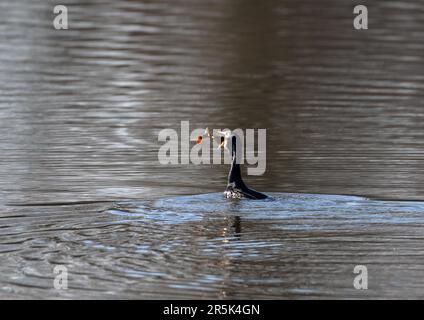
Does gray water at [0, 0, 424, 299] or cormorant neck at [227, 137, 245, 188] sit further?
cormorant neck at [227, 137, 245, 188]

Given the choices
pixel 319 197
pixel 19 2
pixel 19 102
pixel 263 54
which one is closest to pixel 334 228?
pixel 319 197

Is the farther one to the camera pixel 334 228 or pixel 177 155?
pixel 177 155

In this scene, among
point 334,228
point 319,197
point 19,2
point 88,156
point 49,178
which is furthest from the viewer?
point 19,2

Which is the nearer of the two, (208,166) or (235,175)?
(235,175)

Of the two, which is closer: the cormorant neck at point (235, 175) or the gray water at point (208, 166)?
the gray water at point (208, 166)

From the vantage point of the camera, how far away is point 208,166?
56.8ft

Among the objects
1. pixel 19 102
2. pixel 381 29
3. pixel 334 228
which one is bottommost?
pixel 334 228

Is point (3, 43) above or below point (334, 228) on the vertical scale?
above

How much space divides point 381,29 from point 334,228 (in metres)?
21.6

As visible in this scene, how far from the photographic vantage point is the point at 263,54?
29.4 metres

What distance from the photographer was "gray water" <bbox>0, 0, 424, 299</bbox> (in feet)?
35.7

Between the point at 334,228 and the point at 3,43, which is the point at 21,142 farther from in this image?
the point at 3,43

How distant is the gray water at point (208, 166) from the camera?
35.7 feet

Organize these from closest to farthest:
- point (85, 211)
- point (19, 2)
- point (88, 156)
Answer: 1. point (85, 211)
2. point (88, 156)
3. point (19, 2)
